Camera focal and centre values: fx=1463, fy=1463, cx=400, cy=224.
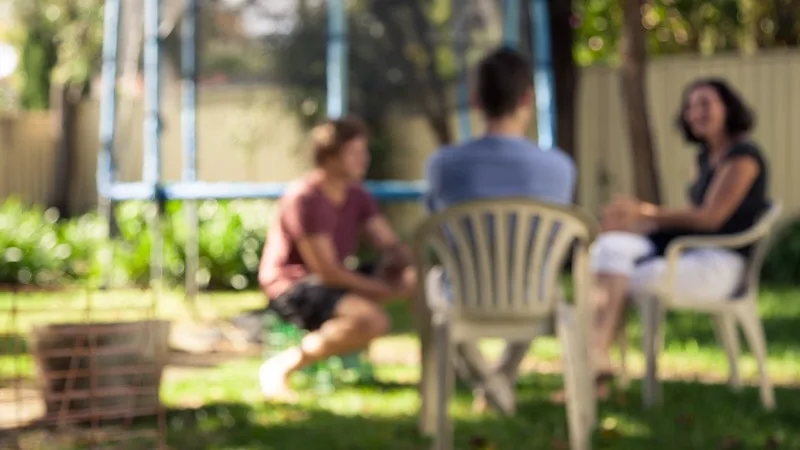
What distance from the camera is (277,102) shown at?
962 centimetres

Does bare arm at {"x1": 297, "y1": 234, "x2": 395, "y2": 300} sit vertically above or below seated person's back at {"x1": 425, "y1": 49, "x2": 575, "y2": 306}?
below

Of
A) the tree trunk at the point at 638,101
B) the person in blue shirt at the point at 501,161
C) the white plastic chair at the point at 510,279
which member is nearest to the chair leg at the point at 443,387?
the white plastic chair at the point at 510,279

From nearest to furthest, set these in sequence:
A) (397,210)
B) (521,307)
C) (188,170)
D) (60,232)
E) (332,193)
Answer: (521,307) < (332,193) < (188,170) < (60,232) < (397,210)

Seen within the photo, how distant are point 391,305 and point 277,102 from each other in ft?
5.02

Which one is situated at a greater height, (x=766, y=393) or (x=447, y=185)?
(x=447, y=185)

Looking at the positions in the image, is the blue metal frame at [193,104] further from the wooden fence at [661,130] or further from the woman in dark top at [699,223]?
the woman in dark top at [699,223]

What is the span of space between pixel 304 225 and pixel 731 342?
1630 mm

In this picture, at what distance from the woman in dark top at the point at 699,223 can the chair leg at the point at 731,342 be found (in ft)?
0.85

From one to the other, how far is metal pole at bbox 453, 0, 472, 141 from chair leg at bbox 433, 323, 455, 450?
5346 millimetres

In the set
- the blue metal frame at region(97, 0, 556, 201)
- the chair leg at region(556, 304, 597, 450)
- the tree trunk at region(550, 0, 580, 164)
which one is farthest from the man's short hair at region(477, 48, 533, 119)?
the tree trunk at region(550, 0, 580, 164)

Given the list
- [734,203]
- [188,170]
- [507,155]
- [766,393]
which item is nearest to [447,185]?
[507,155]

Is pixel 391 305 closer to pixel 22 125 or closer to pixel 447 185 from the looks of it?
pixel 447 185

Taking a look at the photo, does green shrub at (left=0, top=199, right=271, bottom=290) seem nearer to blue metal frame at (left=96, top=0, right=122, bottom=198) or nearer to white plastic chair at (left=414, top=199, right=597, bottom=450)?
blue metal frame at (left=96, top=0, right=122, bottom=198)

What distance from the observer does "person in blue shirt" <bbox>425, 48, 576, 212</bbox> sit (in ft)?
14.6
